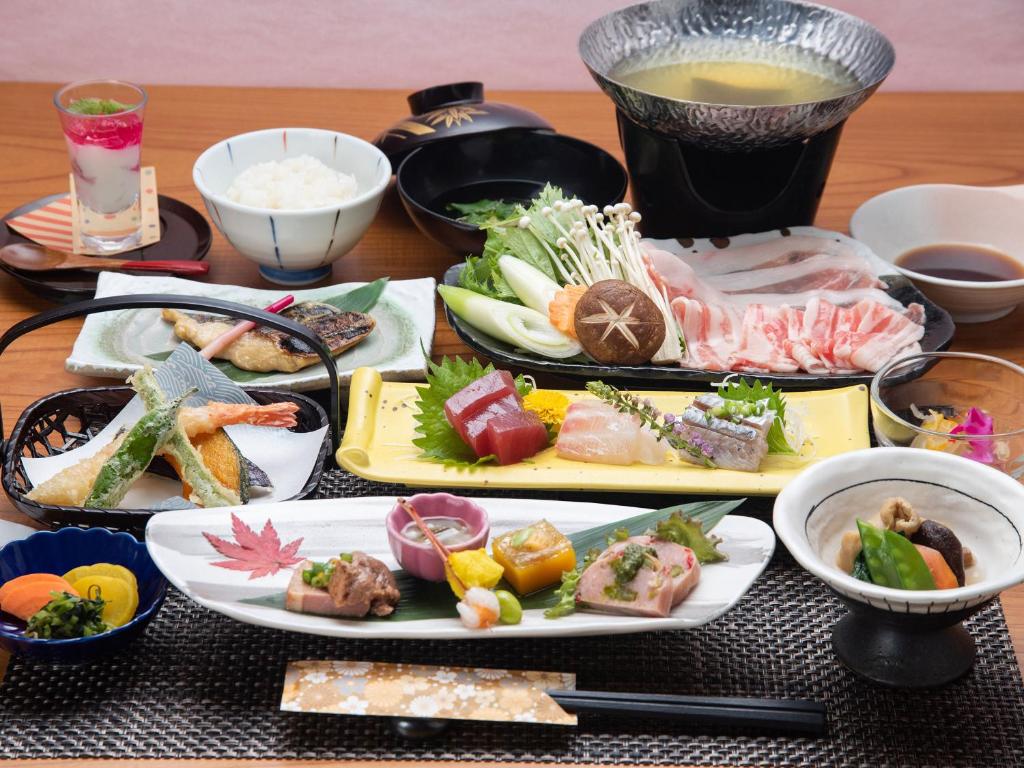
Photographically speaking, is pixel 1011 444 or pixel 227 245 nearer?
pixel 1011 444

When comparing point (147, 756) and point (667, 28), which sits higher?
point (667, 28)

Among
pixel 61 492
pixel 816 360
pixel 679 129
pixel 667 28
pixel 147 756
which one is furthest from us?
pixel 667 28

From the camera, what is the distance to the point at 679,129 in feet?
7.01

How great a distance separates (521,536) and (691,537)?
22 cm

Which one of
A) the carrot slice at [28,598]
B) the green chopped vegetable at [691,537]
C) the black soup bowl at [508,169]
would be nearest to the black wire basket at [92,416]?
the carrot slice at [28,598]

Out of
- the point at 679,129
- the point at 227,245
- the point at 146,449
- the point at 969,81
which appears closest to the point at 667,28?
the point at 679,129

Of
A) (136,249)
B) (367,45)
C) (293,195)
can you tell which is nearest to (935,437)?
(293,195)

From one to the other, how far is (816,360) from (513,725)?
904 millimetres

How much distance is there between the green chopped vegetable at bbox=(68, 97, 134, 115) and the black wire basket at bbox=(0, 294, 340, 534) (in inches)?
27.2

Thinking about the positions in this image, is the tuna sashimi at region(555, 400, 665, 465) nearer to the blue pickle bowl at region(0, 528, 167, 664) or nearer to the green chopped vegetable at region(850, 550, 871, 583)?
the green chopped vegetable at region(850, 550, 871, 583)

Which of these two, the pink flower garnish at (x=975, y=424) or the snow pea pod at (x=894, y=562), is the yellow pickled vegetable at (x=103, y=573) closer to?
the snow pea pod at (x=894, y=562)

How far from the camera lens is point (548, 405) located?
6.05 feet

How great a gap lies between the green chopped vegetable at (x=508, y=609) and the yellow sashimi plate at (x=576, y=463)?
0.31 meters

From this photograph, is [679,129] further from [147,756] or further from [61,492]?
[147,756]
